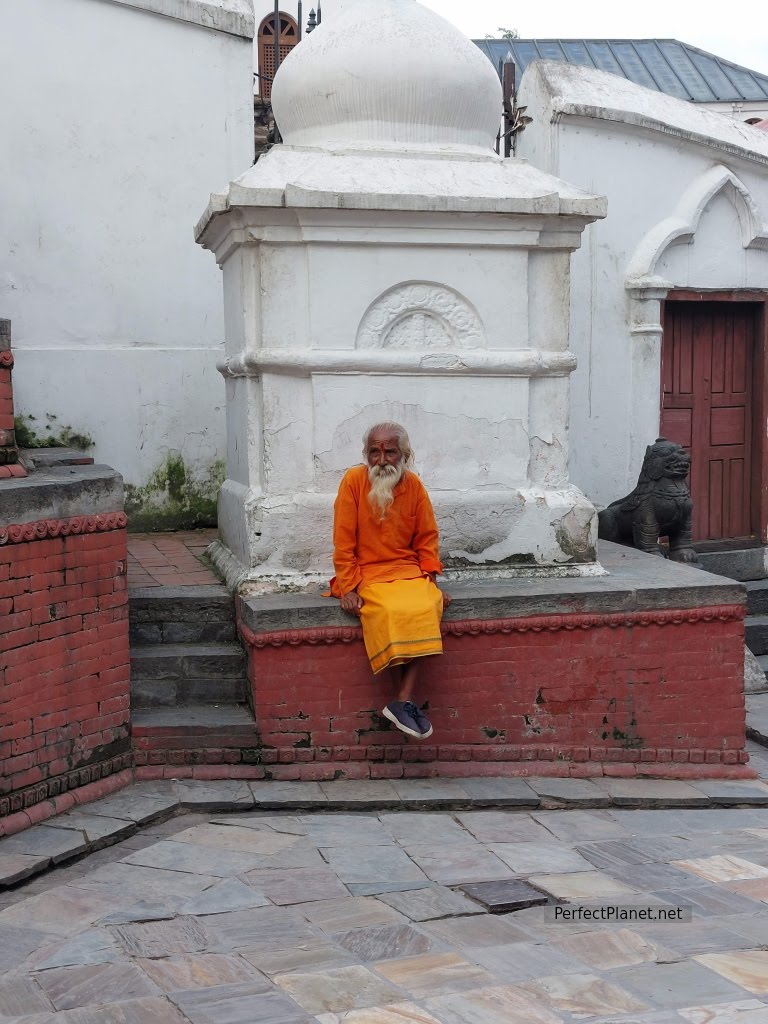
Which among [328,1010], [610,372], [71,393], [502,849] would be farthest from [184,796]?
[610,372]

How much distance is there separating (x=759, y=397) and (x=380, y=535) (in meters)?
4.78

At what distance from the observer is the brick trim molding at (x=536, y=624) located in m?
5.13

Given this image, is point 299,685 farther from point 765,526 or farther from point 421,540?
point 765,526

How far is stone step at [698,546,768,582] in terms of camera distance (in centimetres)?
877

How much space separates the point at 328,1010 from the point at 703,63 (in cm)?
1732

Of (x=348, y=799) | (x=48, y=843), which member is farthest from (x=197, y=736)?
(x=48, y=843)

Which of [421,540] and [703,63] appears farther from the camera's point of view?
[703,63]

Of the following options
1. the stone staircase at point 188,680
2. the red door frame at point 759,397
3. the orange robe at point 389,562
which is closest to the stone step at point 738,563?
the red door frame at point 759,397

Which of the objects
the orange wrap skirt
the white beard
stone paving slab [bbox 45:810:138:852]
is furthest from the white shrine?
stone paving slab [bbox 45:810:138:852]

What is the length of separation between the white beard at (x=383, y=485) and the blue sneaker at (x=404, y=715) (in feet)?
2.60

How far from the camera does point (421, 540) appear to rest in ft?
17.3

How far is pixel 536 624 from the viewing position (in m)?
5.35

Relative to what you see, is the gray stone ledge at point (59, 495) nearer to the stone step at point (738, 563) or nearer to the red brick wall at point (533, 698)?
the red brick wall at point (533, 698)

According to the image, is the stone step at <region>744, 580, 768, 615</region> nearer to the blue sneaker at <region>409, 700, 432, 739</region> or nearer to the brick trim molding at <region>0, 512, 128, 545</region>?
the blue sneaker at <region>409, 700, 432, 739</region>
